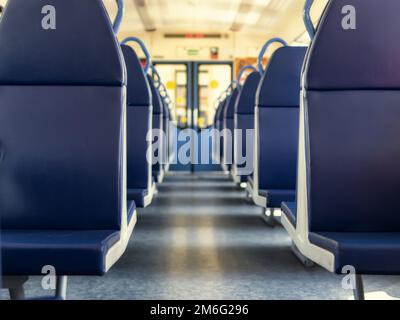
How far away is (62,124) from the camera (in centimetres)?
198

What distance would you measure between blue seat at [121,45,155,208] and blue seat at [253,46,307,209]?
73 centimetres

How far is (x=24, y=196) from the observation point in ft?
6.45

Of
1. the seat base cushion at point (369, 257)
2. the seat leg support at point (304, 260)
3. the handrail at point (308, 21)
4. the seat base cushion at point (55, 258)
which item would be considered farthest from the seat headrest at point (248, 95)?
the seat base cushion at point (55, 258)

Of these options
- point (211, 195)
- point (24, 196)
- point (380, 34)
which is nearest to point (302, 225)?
point (380, 34)

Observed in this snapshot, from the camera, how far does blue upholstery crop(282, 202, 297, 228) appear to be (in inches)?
84.6

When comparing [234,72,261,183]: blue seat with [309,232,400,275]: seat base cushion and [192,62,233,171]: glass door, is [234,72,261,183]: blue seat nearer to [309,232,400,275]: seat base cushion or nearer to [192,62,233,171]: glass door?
[309,232,400,275]: seat base cushion

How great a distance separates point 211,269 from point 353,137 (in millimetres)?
1256

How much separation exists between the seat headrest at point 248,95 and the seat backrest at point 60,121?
304 cm

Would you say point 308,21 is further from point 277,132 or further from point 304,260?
point 277,132

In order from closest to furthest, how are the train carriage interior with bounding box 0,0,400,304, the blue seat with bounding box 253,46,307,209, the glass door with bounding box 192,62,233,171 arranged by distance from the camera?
the train carriage interior with bounding box 0,0,400,304 → the blue seat with bounding box 253,46,307,209 → the glass door with bounding box 192,62,233,171

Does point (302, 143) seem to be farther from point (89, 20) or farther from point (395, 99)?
point (89, 20)

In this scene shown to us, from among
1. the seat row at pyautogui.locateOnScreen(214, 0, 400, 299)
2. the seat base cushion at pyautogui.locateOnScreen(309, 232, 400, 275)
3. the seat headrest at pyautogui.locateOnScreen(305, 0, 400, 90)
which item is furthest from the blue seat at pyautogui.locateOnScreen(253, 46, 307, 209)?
the seat base cushion at pyautogui.locateOnScreen(309, 232, 400, 275)

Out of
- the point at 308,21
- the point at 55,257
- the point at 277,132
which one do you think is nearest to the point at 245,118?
the point at 277,132

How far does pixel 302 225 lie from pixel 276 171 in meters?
1.74
